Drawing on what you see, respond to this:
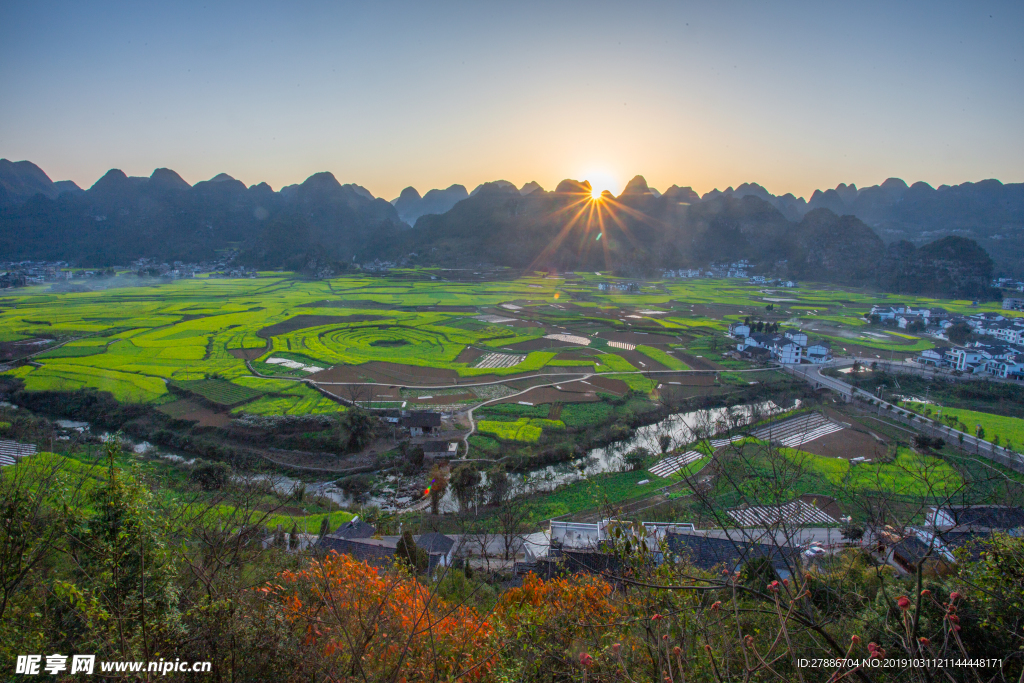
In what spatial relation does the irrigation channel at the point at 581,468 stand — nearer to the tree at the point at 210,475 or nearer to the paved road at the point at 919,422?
the tree at the point at 210,475

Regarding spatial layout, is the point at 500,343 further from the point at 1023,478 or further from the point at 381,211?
the point at 381,211

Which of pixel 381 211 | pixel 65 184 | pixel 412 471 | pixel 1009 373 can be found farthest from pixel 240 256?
pixel 1009 373

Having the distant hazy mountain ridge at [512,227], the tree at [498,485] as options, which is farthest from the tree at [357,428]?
the distant hazy mountain ridge at [512,227]

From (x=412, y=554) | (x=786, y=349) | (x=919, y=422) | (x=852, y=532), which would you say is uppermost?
(x=786, y=349)

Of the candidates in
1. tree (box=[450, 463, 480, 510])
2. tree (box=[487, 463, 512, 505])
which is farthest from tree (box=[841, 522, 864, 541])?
tree (box=[450, 463, 480, 510])

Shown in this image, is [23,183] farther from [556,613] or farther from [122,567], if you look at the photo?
[556,613]

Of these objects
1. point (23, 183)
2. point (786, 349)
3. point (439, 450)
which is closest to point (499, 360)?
point (439, 450)
